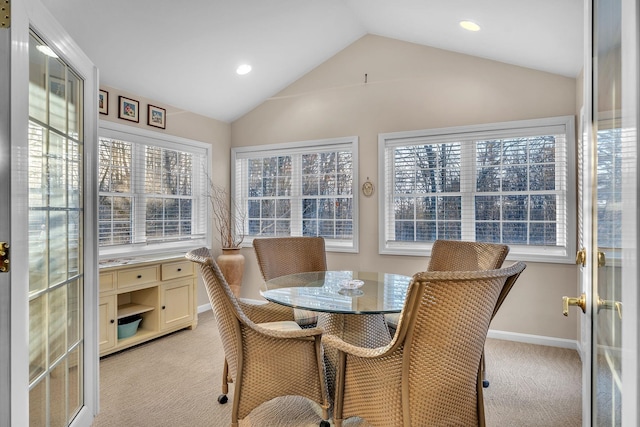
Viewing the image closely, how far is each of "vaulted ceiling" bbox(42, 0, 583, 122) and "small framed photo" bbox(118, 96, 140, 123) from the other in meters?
0.11

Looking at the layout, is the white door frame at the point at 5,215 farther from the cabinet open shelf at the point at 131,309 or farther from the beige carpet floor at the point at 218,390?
the cabinet open shelf at the point at 131,309

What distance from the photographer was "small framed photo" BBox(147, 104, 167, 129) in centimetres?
396

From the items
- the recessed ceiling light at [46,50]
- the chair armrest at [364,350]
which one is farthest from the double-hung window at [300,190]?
the recessed ceiling light at [46,50]

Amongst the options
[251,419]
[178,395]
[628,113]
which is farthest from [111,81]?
[628,113]

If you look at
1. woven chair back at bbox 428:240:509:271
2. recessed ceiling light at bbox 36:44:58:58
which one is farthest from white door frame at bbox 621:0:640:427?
woven chair back at bbox 428:240:509:271

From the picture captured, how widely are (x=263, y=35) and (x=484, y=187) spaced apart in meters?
2.66

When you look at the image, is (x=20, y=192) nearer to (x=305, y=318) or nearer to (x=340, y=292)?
(x=340, y=292)

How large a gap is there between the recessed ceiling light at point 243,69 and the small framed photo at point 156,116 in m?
0.93

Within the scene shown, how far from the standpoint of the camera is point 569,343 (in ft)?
11.2

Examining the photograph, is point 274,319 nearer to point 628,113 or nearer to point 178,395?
point 178,395

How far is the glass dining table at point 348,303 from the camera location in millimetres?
2100

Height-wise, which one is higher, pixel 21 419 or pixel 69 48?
pixel 69 48

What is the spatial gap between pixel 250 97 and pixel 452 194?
268cm

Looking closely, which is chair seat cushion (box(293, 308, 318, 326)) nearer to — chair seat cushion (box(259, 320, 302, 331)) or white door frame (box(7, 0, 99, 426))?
chair seat cushion (box(259, 320, 302, 331))
